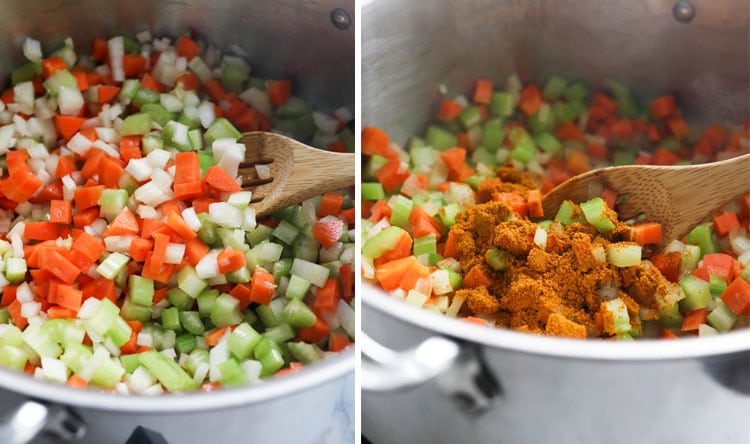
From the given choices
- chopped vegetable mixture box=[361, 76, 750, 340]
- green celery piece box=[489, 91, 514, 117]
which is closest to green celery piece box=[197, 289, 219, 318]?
chopped vegetable mixture box=[361, 76, 750, 340]

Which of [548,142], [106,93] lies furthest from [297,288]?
[548,142]

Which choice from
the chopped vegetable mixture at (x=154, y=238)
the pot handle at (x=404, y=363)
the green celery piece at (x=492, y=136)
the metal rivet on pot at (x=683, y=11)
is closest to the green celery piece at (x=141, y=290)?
the chopped vegetable mixture at (x=154, y=238)

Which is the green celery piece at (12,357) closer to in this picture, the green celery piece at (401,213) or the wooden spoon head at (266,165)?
the wooden spoon head at (266,165)

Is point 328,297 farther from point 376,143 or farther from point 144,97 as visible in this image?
point 144,97

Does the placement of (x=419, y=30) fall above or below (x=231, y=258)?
above

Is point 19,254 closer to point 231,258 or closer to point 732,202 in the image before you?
point 231,258

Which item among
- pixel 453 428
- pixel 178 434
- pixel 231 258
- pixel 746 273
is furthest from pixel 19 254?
pixel 746 273

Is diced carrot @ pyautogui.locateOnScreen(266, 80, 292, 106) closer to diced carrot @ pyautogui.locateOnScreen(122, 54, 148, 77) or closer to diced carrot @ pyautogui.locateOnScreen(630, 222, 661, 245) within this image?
diced carrot @ pyautogui.locateOnScreen(122, 54, 148, 77)
